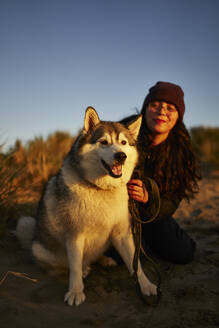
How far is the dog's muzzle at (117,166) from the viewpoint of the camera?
1925mm

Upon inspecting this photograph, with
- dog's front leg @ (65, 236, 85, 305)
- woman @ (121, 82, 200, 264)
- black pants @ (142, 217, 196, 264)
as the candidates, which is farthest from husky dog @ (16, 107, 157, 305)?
black pants @ (142, 217, 196, 264)

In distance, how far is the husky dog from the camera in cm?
201

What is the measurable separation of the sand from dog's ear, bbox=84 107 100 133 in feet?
4.79

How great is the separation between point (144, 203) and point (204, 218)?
1976mm

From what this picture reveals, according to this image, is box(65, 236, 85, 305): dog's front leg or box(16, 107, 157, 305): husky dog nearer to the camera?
box(65, 236, 85, 305): dog's front leg

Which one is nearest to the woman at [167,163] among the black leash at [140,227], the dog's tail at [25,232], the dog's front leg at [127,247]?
the black leash at [140,227]

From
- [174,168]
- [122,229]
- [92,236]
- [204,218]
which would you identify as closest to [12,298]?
[92,236]

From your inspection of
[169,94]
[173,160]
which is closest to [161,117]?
[169,94]

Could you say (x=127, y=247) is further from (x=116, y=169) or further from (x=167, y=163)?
(x=167, y=163)

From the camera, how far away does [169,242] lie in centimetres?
270

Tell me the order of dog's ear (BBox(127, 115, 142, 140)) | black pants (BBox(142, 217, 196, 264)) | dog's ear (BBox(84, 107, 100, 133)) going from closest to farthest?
dog's ear (BBox(84, 107, 100, 133))
dog's ear (BBox(127, 115, 142, 140))
black pants (BBox(142, 217, 196, 264))

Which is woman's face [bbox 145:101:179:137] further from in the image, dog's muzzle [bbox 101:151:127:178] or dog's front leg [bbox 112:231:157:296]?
dog's front leg [bbox 112:231:157:296]

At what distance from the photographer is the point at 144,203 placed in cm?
257

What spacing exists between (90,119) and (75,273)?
4.50 feet
